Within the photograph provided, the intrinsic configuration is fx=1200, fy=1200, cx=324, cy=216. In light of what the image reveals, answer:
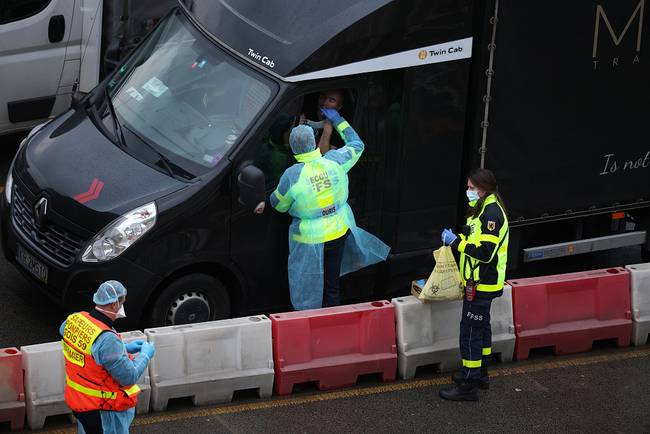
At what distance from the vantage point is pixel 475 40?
8.87 metres

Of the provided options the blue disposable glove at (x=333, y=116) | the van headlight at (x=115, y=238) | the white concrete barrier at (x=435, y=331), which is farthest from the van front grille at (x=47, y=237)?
the white concrete barrier at (x=435, y=331)

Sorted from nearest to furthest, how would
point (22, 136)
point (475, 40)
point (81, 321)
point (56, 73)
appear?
point (81, 321), point (475, 40), point (56, 73), point (22, 136)

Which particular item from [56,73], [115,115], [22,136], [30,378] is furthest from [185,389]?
[22,136]

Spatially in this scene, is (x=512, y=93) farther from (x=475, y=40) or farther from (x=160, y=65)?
(x=160, y=65)

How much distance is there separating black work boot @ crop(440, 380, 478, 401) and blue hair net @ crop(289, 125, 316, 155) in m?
1.93

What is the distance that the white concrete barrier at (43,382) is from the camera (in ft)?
24.1

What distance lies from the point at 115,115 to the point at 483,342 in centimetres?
320

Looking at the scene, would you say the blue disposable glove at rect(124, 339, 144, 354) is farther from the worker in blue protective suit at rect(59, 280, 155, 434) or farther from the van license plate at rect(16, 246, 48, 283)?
the van license plate at rect(16, 246, 48, 283)

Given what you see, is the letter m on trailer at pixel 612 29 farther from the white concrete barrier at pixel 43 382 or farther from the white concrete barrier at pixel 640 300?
the white concrete barrier at pixel 43 382

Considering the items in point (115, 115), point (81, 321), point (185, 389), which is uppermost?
point (115, 115)

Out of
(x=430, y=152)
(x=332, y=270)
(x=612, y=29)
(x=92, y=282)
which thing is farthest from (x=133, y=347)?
(x=612, y=29)

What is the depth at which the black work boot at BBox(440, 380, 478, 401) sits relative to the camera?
823cm

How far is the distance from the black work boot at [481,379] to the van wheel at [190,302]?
1.69m

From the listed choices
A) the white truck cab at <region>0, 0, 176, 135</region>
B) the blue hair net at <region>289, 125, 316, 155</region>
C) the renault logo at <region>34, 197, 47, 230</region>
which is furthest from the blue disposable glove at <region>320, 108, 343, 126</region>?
the white truck cab at <region>0, 0, 176, 135</region>
